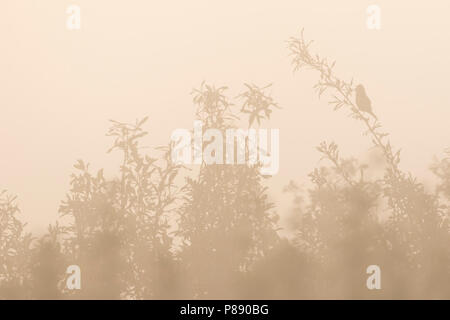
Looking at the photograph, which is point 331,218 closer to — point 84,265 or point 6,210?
point 84,265

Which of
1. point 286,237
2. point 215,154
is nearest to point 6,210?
point 215,154

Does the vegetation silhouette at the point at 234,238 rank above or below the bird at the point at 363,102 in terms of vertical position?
below

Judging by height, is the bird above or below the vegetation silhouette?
above

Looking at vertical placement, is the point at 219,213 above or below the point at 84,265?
above

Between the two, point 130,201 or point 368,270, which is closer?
point 368,270

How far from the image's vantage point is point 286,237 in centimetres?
845

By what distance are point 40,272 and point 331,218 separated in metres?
3.54

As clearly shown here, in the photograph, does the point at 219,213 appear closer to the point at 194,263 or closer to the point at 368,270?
the point at 194,263

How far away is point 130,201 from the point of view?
8.76 meters

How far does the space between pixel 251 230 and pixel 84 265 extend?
2018mm

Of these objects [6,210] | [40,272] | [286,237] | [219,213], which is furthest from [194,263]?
[6,210]
